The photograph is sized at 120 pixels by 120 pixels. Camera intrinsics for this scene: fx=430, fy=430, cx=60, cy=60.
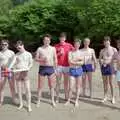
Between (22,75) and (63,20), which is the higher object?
(63,20)

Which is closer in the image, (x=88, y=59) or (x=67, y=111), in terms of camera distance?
(x=67, y=111)

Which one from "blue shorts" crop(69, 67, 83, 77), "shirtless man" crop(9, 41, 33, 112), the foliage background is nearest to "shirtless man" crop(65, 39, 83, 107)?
"blue shorts" crop(69, 67, 83, 77)

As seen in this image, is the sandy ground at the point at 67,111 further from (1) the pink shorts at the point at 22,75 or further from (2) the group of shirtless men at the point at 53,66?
(1) the pink shorts at the point at 22,75

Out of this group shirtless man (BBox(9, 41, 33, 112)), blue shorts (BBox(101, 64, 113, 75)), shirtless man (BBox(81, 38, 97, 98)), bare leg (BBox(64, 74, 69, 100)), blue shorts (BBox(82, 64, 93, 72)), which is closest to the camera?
shirtless man (BBox(9, 41, 33, 112))

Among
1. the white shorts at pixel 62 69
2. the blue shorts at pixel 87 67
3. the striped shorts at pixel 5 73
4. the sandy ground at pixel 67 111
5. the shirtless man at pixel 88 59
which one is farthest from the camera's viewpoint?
the blue shorts at pixel 87 67

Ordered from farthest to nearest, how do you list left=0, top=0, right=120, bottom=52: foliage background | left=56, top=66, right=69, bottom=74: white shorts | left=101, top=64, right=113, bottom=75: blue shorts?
left=0, top=0, right=120, bottom=52: foliage background → left=56, top=66, right=69, bottom=74: white shorts → left=101, top=64, right=113, bottom=75: blue shorts

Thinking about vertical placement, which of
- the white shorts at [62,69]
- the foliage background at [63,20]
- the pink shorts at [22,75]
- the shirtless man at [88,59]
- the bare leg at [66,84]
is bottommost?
the bare leg at [66,84]

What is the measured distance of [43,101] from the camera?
35.4 feet

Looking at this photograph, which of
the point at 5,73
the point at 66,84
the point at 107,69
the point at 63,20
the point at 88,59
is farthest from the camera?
the point at 63,20

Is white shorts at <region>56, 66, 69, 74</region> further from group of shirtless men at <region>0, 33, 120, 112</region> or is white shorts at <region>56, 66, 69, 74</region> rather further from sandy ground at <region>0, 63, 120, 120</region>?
sandy ground at <region>0, 63, 120, 120</region>

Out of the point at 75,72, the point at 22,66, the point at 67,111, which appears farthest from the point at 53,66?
the point at 67,111

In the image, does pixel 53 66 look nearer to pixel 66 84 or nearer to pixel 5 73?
pixel 66 84

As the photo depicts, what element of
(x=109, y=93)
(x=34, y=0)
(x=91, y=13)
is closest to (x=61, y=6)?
(x=34, y=0)

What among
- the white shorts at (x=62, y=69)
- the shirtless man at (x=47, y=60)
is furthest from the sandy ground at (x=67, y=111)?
the white shorts at (x=62, y=69)
